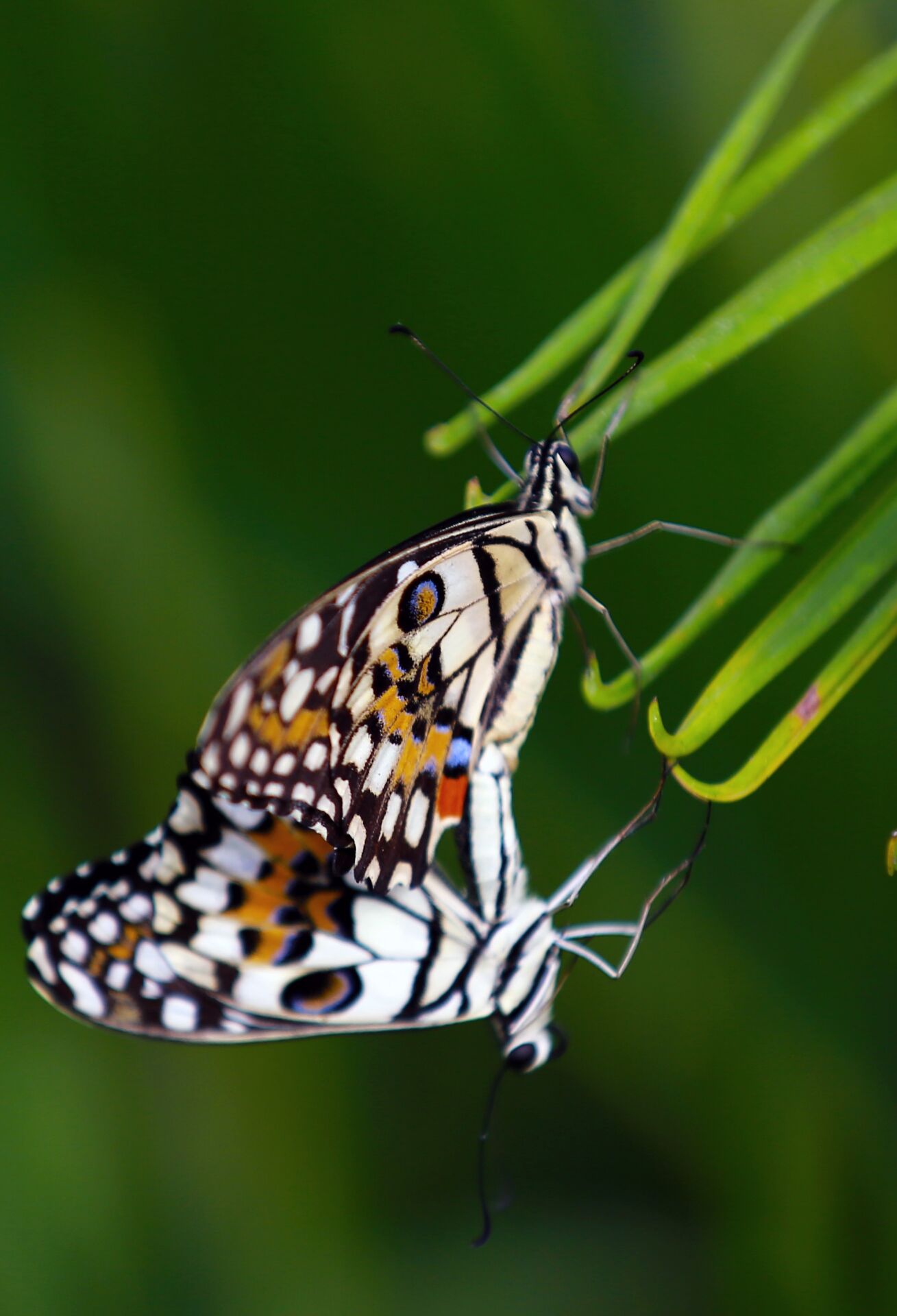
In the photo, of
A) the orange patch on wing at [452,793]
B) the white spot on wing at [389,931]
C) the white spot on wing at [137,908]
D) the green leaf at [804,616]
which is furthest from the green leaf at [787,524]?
the white spot on wing at [137,908]

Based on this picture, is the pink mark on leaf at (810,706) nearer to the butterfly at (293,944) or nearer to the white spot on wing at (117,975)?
the butterfly at (293,944)

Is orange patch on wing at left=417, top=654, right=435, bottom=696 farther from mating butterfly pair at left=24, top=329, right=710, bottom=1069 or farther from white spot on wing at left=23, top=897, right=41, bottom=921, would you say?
white spot on wing at left=23, top=897, right=41, bottom=921

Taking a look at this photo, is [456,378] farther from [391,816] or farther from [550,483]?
[391,816]

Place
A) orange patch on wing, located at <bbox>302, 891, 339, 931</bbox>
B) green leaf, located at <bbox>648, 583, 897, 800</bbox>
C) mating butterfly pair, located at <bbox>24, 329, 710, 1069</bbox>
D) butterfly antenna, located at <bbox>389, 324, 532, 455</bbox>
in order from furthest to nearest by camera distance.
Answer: orange patch on wing, located at <bbox>302, 891, 339, 931</bbox>
mating butterfly pair, located at <bbox>24, 329, 710, 1069</bbox>
butterfly antenna, located at <bbox>389, 324, 532, 455</bbox>
green leaf, located at <bbox>648, 583, 897, 800</bbox>

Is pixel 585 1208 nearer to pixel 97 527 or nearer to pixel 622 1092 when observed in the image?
pixel 622 1092

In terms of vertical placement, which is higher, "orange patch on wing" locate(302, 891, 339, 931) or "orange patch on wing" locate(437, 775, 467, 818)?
"orange patch on wing" locate(437, 775, 467, 818)

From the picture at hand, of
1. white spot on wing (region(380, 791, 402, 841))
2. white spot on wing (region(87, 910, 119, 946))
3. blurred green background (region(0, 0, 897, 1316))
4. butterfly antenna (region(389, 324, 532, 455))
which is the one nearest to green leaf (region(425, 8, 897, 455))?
butterfly antenna (region(389, 324, 532, 455))

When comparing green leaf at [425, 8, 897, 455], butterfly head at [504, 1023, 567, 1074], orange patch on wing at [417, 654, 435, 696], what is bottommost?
butterfly head at [504, 1023, 567, 1074]
